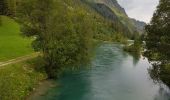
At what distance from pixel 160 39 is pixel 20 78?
20742mm

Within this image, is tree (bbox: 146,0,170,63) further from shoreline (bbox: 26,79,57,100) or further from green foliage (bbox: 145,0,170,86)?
shoreline (bbox: 26,79,57,100)

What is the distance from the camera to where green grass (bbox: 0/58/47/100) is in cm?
3312

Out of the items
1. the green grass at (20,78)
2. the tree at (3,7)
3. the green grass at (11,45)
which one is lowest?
the green grass at (20,78)

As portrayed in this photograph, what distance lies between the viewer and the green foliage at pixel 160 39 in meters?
33.8

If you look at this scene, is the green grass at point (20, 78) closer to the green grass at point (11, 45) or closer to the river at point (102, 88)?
the river at point (102, 88)

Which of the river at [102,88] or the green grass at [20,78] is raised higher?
the green grass at [20,78]

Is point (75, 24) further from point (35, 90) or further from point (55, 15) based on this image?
point (35, 90)

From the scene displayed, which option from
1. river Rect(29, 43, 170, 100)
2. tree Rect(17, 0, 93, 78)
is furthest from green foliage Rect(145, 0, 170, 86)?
tree Rect(17, 0, 93, 78)

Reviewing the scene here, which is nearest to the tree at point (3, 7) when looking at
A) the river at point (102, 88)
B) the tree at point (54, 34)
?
the tree at point (54, 34)

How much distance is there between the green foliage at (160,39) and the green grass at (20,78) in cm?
1715

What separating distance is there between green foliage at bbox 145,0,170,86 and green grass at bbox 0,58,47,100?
56.3ft

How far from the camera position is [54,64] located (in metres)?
53.9

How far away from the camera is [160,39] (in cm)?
3456

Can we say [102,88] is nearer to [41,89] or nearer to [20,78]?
[41,89]
